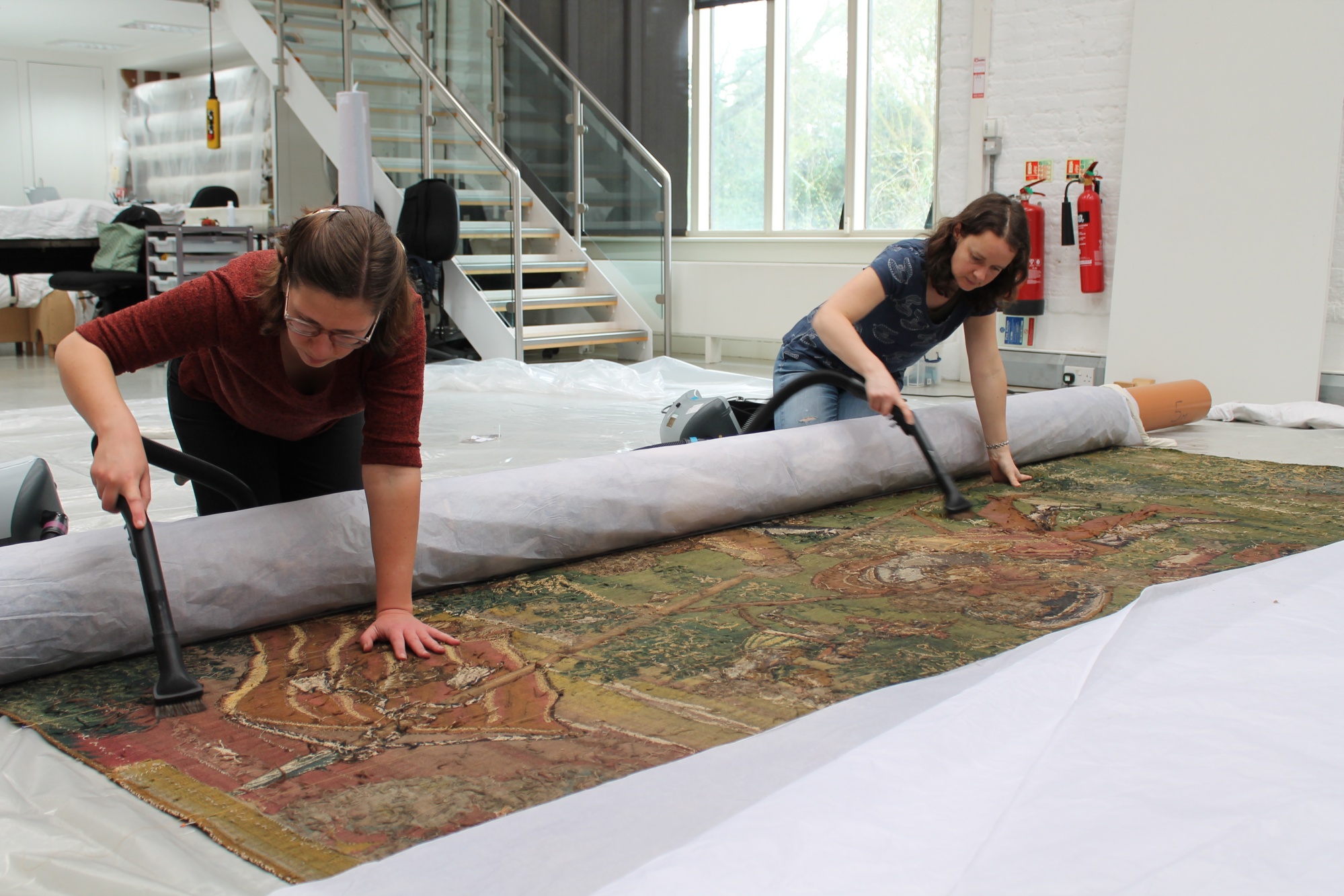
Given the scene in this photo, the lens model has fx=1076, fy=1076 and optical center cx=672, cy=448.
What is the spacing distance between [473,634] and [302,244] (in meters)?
0.59

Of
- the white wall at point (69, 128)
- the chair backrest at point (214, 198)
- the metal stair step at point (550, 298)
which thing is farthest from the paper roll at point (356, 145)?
the white wall at point (69, 128)

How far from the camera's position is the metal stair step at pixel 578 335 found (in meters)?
5.90

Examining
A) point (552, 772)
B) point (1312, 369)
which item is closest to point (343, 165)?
point (552, 772)

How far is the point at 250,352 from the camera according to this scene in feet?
4.88

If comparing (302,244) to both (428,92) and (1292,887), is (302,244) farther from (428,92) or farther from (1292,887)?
(428,92)

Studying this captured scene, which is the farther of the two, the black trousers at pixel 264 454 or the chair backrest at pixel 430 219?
the chair backrest at pixel 430 219

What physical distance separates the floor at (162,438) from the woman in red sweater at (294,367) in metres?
0.34

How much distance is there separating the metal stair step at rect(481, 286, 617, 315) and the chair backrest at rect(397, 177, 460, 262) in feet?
1.29

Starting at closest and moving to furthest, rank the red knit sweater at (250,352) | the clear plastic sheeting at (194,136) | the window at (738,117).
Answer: the red knit sweater at (250,352) < the window at (738,117) < the clear plastic sheeting at (194,136)

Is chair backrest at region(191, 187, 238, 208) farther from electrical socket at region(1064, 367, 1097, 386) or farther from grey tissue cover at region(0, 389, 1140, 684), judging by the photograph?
grey tissue cover at region(0, 389, 1140, 684)

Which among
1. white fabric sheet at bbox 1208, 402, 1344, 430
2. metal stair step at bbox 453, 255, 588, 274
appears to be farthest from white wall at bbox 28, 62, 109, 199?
white fabric sheet at bbox 1208, 402, 1344, 430

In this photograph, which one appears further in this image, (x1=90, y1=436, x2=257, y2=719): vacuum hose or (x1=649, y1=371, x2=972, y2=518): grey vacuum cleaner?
(x1=649, y1=371, x2=972, y2=518): grey vacuum cleaner

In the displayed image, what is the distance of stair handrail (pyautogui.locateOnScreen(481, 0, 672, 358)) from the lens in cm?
635

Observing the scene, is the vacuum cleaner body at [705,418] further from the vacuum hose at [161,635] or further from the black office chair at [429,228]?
the black office chair at [429,228]
